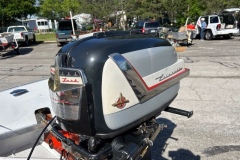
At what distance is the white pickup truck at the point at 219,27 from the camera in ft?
60.8

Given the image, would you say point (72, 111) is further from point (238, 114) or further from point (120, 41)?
point (238, 114)

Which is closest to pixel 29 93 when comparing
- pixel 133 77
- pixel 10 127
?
pixel 10 127

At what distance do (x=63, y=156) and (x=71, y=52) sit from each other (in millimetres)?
855

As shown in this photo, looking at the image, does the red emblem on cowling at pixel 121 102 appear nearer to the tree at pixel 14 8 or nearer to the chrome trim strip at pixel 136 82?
the chrome trim strip at pixel 136 82

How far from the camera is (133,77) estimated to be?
1792 mm

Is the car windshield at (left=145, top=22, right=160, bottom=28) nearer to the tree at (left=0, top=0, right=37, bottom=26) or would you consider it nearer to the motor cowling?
the tree at (left=0, top=0, right=37, bottom=26)

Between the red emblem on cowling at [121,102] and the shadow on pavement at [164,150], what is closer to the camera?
the red emblem on cowling at [121,102]

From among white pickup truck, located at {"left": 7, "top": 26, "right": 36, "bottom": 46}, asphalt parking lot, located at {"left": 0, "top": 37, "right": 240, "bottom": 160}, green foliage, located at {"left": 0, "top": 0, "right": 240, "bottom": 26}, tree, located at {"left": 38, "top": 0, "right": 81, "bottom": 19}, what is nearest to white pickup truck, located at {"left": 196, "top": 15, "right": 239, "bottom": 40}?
green foliage, located at {"left": 0, "top": 0, "right": 240, "bottom": 26}

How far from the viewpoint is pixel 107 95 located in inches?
66.2

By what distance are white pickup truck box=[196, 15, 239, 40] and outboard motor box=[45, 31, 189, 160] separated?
18132 millimetres

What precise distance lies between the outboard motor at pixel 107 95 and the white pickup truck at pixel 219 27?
18.1 meters

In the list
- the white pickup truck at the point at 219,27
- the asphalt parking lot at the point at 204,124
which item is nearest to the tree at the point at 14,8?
the white pickup truck at the point at 219,27

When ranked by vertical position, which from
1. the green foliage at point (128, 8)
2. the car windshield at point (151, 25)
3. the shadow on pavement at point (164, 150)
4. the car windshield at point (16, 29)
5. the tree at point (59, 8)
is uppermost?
the tree at point (59, 8)

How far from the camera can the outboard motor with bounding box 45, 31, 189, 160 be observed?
167cm
